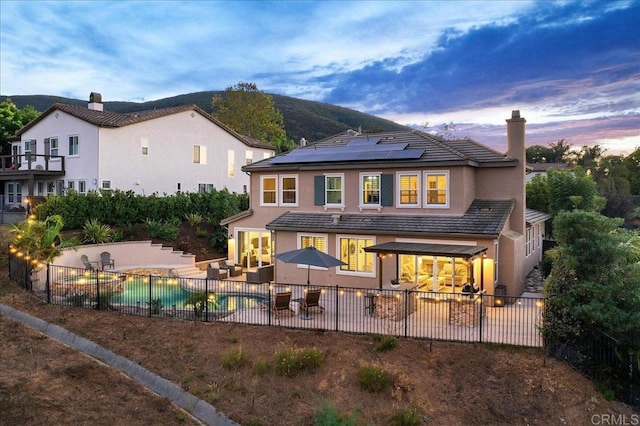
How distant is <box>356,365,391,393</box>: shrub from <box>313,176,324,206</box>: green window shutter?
461 inches

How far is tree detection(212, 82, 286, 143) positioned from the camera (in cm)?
6291

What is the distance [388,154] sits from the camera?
20.2m

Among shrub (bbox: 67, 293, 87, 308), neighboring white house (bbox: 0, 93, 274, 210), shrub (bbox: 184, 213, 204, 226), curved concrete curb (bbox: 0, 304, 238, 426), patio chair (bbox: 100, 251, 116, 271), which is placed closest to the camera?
curved concrete curb (bbox: 0, 304, 238, 426)

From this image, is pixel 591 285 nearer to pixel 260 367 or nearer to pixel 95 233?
pixel 260 367

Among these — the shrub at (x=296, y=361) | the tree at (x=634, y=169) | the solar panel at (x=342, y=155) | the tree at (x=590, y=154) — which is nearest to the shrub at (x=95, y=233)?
the solar panel at (x=342, y=155)

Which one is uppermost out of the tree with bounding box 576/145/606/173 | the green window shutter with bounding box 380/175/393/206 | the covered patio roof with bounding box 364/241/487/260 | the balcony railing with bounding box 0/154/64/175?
the tree with bounding box 576/145/606/173

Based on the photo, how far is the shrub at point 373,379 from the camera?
1068cm

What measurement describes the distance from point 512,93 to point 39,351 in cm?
3418

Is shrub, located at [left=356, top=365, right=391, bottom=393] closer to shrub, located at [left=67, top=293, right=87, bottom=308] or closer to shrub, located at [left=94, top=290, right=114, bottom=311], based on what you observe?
shrub, located at [left=94, top=290, right=114, bottom=311]

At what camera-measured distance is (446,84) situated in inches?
1601

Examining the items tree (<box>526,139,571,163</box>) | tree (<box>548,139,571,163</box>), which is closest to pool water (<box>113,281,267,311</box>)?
tree (<box>526,139,571,163</box>)

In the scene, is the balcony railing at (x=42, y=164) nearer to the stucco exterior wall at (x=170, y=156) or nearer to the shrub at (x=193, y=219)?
the stucco exterior wall at (x=170, y=156)

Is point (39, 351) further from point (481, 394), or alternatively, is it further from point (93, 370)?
point (481, 394)

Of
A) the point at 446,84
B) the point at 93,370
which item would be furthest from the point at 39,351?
the point at 446,84
